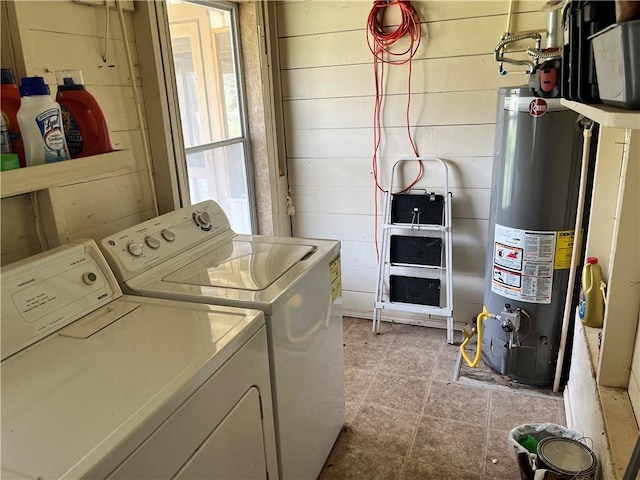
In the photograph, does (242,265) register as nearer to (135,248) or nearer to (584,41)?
(135,248)

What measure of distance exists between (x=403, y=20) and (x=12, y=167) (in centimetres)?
201

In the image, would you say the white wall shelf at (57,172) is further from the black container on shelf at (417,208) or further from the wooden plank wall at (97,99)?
the black container on shelf at (417,208)

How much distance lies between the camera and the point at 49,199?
149 centimetres

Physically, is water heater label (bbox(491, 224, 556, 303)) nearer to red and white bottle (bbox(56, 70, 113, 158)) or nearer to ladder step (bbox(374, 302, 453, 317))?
ladder step (bbox(374, 302, 453, 317))

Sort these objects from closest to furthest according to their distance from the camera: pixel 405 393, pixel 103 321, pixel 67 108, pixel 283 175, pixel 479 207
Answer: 1. pixel 103 321
2. pixel 67 108
3. pixel 405 393
4. pixel 479 207
5. pixel 283 175

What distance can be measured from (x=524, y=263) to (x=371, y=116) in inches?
46.1

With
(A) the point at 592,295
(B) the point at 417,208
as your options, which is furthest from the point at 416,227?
(A) the point at 592,295

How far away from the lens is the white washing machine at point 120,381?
0.84 meters

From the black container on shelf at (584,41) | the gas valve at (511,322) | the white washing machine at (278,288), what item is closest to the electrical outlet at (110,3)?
the white washing machine at (278,288)

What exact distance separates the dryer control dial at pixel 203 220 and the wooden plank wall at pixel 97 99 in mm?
216

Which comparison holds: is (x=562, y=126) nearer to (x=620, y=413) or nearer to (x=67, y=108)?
(x=620, y=413)

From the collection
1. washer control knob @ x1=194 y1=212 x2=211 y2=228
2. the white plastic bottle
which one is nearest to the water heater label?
washer control knob @ x1=194 y1=212 x2=211 y2=228

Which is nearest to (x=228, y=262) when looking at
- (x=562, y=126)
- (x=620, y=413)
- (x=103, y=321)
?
(x=103, y=321)

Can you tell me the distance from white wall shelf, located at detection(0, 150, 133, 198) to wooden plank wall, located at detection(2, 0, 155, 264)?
8 centimetres
